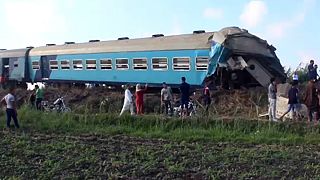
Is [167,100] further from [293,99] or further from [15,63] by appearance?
[15,63]

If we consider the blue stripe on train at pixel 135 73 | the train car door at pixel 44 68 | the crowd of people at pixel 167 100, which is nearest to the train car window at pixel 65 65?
the blue stripe on train at pixel 135 73

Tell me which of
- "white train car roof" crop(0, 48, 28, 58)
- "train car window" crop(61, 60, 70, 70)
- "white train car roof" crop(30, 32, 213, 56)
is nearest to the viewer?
"white train car roof" crop(30, 32, 213, 56)

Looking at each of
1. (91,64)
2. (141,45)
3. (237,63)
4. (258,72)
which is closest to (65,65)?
(91,64)

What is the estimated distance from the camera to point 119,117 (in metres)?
18.1

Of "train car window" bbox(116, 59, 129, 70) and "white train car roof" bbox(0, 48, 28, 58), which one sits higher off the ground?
"white train car roof" bbox(0, 48, 28, 58)

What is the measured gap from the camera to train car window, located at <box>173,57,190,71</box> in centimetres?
2272

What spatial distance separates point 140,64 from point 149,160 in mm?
14353

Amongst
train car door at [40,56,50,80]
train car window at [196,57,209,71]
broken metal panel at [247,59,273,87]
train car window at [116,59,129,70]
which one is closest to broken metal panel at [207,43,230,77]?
train car window at [196,57,209,71]

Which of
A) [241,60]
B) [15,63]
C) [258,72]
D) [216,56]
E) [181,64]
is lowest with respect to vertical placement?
[258,72]

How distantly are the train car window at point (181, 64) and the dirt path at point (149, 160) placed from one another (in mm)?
9112

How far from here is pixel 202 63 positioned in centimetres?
2244

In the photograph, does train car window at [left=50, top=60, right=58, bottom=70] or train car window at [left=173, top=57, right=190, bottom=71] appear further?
train car window at [left=50, top=60, right=58, bottom=70]

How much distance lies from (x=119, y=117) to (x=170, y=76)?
5530 mm

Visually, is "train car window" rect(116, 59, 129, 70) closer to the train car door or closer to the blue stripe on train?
the blue stripe on train
